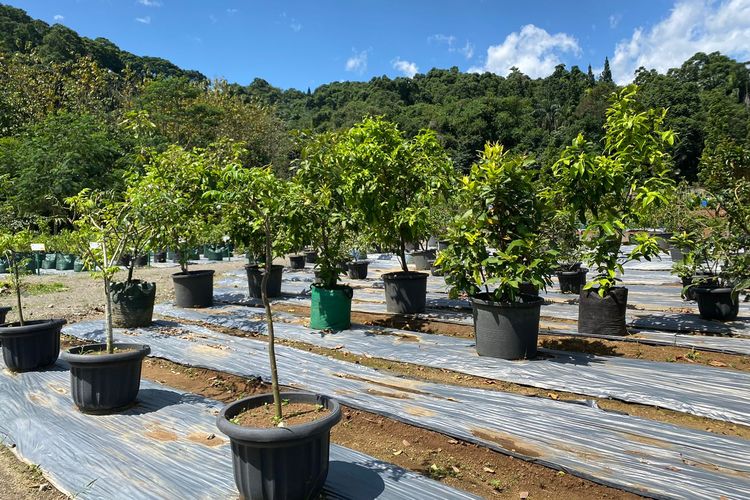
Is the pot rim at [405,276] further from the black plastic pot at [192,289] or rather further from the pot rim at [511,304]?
the black plastic pot at [192,289]

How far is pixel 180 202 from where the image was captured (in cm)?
604

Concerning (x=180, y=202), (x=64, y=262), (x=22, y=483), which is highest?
(x=180, y=202)

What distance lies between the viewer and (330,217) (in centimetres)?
619

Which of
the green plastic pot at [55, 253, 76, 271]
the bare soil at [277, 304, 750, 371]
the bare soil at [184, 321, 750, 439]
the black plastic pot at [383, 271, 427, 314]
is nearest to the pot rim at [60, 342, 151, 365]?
the bare soil at [184, 321, 750, 439]

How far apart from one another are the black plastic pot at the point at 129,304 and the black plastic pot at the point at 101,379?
298 cm

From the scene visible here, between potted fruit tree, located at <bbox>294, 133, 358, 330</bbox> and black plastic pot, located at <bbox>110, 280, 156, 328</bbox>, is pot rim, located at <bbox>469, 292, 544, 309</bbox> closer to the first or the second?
potted fruit tree, located at <bbox>294, 133, 358, 330</bbox>

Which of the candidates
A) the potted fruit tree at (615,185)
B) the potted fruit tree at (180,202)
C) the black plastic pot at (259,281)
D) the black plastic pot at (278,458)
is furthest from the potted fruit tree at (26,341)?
the potted fruit tree at (615,185)

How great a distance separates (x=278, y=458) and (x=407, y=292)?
4946 millimetres

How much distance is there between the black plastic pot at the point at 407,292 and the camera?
7098 mm

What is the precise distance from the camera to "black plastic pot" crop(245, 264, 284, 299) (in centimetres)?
880

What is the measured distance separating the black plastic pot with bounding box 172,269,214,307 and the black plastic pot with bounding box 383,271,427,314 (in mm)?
3292

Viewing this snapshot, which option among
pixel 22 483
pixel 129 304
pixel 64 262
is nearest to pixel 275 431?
pixel 22 483

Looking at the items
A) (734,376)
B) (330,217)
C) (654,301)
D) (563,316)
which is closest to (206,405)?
(330,217)

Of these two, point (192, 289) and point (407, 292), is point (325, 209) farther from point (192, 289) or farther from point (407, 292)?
point (192, 289)
